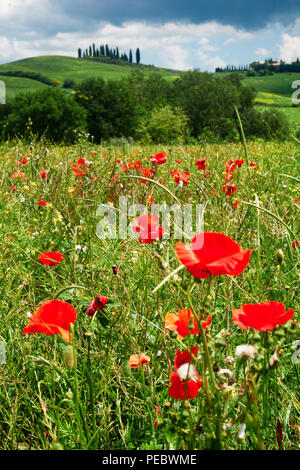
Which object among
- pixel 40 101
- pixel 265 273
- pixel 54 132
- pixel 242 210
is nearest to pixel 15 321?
pixel 265 273

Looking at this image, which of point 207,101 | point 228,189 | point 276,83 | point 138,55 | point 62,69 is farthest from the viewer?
point 138,55

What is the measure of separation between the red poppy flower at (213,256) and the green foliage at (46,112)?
88.3 feet

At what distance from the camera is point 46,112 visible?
27297 millimetres

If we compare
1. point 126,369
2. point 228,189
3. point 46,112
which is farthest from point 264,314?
point 46,112

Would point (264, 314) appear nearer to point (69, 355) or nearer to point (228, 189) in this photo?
point (69, 355)

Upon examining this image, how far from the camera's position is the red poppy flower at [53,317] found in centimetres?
86

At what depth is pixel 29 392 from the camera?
116 centimetres

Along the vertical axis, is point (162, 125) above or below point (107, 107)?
below

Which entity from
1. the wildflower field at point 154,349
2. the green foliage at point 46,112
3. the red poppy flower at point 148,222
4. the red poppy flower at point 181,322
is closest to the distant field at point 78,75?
the green foliage at point 46,112

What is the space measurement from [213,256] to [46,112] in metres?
29.1

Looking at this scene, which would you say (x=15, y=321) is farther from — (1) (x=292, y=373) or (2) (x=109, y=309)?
(1) (x=292, y=373)

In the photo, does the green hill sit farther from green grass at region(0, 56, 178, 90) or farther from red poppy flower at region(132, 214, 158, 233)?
red poppy flower at region(132, 214, 158, 233)

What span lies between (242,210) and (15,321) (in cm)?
165

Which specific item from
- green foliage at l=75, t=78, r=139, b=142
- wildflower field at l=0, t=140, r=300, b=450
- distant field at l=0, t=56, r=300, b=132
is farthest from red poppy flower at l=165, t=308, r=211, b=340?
distant field at l=0, t=56, r=300, b=132
